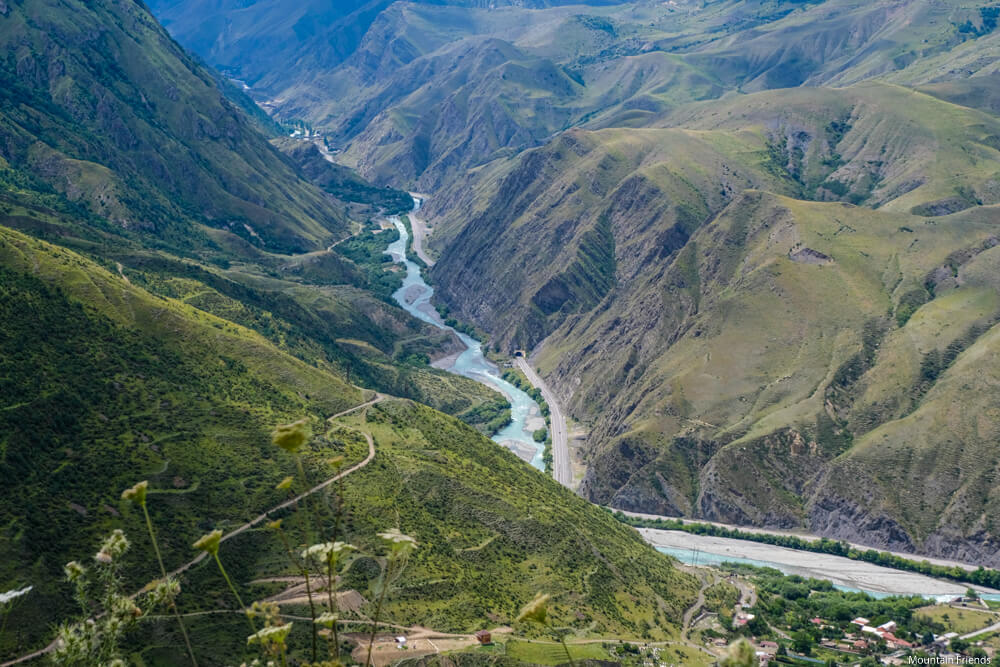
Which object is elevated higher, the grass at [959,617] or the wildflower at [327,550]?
the wildflower at [327,550]

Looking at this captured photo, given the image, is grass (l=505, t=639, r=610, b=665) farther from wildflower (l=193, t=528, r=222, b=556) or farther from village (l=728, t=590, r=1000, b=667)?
wildflower (l=193, t=528, r=222, b=556)

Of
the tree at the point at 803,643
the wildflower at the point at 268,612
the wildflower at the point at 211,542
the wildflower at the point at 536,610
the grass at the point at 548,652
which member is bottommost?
the grass at the point at 548,652

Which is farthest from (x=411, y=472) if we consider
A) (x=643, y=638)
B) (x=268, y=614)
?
(x=268, y=614)

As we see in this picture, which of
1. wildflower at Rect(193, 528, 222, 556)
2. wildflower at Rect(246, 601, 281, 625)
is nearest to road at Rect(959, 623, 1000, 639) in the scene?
wildflower at Rect(246, 601, 281, 625)

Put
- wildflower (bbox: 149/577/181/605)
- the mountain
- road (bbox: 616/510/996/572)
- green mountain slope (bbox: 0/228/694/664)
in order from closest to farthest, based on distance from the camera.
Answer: wildflower (bbox: 149/577/181/605)
the mountain
green mountain slope (bbox: 0/228/694/664)
road (bbox: 616/510/996/572)

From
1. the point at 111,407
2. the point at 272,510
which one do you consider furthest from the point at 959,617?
the point at 111,407

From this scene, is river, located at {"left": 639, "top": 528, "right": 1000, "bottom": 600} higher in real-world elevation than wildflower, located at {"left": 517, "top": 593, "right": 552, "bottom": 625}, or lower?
lower

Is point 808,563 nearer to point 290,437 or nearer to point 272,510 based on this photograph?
point 272,510

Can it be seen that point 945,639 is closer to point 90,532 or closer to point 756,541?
point 756,541

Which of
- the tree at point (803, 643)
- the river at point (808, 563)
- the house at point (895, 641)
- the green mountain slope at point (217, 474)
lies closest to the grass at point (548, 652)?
the green mountain slope at point (217, 474)

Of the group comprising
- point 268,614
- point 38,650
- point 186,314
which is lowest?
point 38,650

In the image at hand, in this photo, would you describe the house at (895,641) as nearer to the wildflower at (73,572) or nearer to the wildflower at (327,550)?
the wildflower at (327,550)
